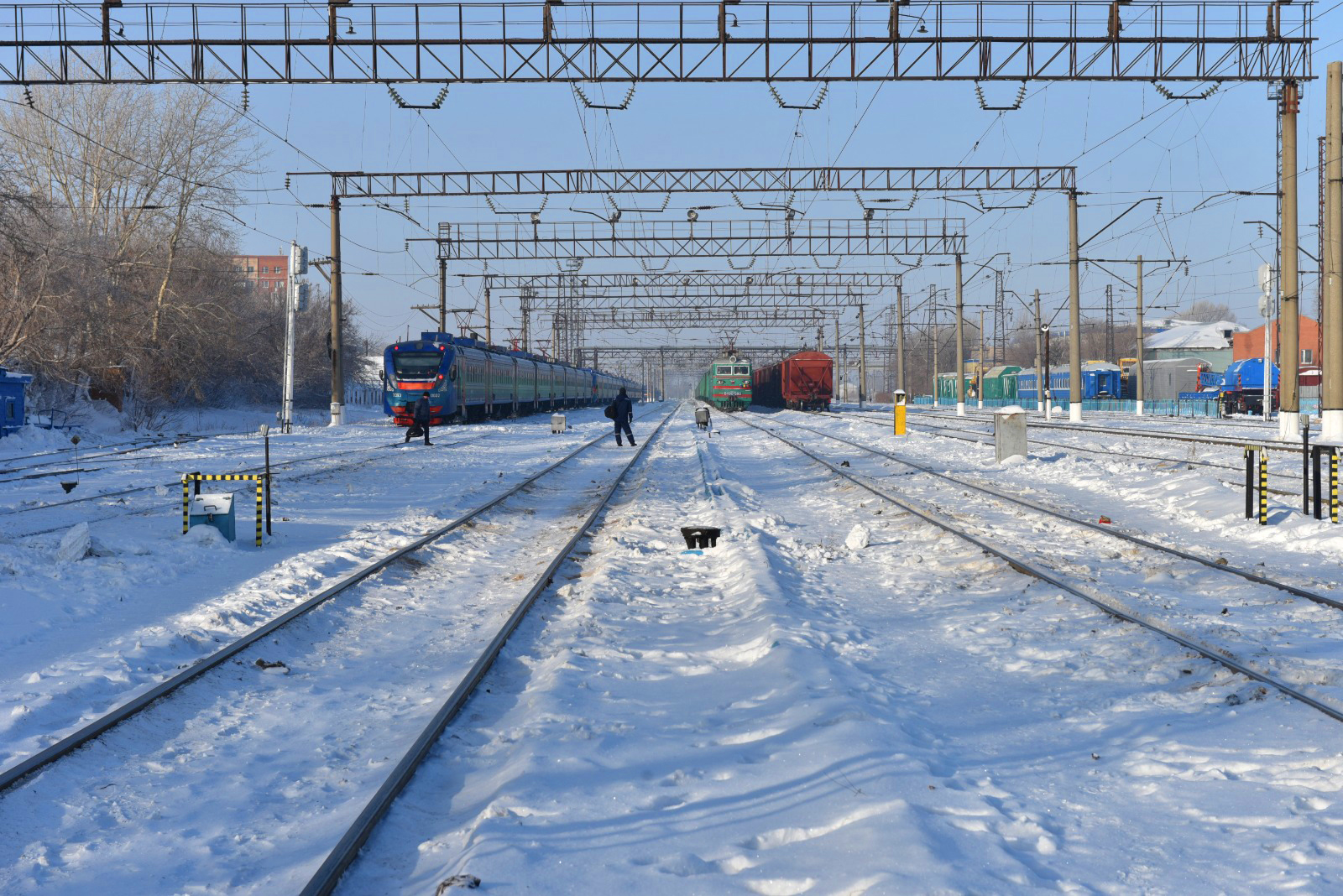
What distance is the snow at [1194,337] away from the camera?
9925cm

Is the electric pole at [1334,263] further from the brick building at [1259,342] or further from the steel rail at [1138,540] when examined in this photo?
the brick building at [1259,342]

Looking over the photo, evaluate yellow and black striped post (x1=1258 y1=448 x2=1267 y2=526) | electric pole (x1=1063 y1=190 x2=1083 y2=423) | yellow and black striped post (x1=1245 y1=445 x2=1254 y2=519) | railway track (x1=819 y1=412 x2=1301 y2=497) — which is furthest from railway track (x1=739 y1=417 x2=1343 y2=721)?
electric pole (x1=1063 y1=190 x2=1083 y2=423)

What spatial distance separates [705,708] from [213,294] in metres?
45.4

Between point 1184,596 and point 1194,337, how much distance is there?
104 metres

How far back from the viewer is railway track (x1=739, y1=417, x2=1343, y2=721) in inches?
257

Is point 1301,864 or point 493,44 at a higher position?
point 493,44

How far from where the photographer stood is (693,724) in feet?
19.4

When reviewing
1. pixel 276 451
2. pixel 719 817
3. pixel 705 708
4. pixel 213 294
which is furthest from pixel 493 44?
pixel 213 294

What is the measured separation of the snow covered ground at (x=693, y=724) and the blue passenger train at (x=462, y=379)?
25422 mm

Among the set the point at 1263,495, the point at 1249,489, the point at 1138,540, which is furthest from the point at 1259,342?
the point at 1138,540

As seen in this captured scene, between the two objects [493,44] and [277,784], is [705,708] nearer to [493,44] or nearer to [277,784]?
[277,784]

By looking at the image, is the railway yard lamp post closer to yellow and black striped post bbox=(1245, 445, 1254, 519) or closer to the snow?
yellow and black striped post bbox=(1245, 445, 1254, 519)

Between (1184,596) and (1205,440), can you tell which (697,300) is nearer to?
(1205,440)

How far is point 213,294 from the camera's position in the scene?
4631cm
